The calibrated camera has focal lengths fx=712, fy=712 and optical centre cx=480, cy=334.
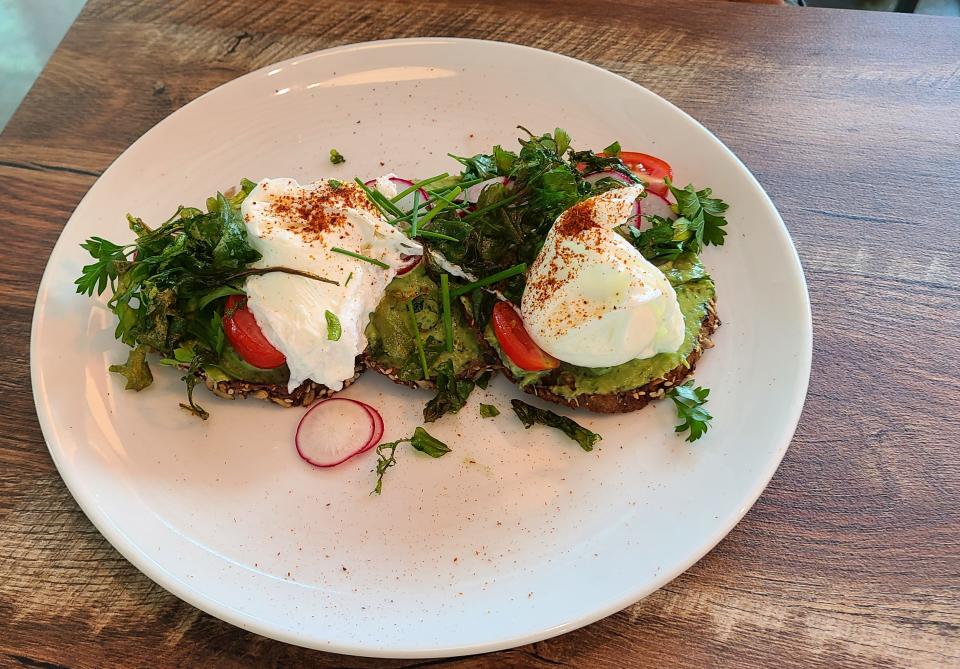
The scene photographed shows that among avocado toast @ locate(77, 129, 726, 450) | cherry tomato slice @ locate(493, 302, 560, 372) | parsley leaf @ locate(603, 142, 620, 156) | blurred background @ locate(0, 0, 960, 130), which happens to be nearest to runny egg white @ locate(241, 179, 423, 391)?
avocado toast @ locate(77, 129, 726, 450)

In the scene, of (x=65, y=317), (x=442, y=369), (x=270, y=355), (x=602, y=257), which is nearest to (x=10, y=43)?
(x=65, y=317)

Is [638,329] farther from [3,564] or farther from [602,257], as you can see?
[3,564]

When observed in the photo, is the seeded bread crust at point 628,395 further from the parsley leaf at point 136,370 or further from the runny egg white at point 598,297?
the parsley leaf at point 136,370

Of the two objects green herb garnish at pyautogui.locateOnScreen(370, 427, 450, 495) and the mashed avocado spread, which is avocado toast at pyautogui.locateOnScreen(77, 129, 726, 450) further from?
green herb garnish at pyautogui.locateOnScreen(370, 427, 450, 495)

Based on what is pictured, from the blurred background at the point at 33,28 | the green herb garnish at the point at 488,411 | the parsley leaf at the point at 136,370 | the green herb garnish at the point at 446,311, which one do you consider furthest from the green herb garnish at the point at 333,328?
the blurred background at the point at 33,28

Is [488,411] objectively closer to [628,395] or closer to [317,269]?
[628,395]
